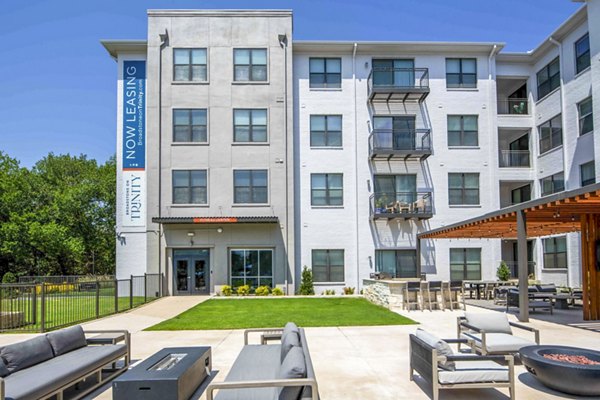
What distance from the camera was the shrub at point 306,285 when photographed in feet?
76.4

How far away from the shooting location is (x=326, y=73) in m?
25.5

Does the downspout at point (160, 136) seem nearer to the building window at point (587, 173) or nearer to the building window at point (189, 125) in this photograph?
the building window at point (189, 125)

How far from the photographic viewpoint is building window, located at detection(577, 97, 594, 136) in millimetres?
21497

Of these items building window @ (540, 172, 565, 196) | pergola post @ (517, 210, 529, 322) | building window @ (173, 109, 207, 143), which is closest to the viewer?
pergola post @ (517, 210, 529, 322)

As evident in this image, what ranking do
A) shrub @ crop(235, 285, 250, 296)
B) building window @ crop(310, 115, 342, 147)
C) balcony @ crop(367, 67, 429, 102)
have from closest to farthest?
shrub @ crop(235, 285, 250, 296)
balcony @ crop(367, 67, 429, 102)
building window @ crop(310, 115, 342, 147)

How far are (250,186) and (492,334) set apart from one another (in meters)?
17.3

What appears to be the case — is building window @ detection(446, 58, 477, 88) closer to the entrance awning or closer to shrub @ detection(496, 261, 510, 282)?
shrub @ detection(496, 261, 510, 282)

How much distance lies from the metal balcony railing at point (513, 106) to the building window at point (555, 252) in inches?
302

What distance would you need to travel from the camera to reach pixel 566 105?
23141mm

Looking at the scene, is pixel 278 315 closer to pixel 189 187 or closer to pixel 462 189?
pixel 189 187

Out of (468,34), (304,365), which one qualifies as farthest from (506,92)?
(304,365)

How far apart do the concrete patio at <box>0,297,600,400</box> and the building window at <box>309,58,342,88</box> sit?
48.0 feet

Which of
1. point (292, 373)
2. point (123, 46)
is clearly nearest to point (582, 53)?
point (123, 46)

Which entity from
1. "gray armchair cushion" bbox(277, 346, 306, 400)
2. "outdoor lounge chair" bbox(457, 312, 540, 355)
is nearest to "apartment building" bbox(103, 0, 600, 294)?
"outdoor lounge chair" bbox(457, 312, 540, 355)
